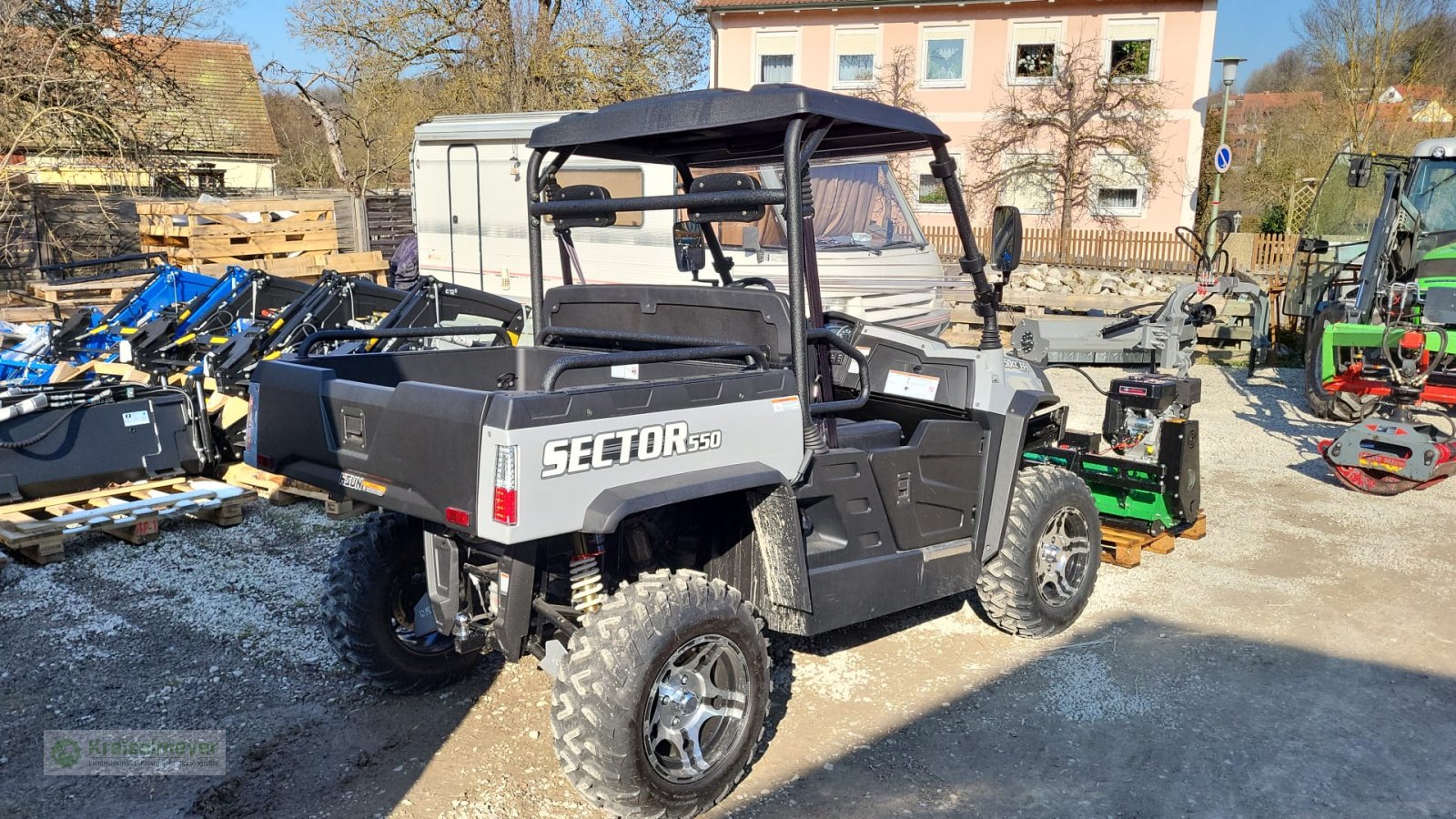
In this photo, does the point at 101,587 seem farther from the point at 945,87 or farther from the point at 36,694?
the point at 945,87

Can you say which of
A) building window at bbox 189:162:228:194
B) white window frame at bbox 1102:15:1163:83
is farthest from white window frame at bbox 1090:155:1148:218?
building window at bbox 189:162:228:194

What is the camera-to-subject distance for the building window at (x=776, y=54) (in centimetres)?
2570

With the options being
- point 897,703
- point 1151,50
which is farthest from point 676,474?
point 1151,50

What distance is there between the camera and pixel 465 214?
41.0 feet

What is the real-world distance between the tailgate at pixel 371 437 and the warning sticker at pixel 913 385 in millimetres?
2398

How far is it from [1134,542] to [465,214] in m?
9.08

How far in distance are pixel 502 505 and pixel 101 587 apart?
3.78m

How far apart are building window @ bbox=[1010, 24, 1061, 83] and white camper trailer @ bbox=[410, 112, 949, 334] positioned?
15.7 meters

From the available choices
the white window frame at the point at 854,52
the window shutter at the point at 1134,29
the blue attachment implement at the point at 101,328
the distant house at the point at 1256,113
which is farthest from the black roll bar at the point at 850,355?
the distant house at the point at 1256,113

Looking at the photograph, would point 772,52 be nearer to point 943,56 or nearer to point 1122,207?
point 943,56

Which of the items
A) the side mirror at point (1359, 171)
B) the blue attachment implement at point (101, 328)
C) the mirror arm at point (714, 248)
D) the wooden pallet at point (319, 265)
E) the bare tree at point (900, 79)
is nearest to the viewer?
the mirror arm at point (714, 248)

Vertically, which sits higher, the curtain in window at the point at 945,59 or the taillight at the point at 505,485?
the curtain in window at the point at 945,59

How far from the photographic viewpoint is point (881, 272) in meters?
9.22

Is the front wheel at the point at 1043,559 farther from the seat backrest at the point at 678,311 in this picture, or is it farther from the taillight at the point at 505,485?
the taillight at the point at 505,485
